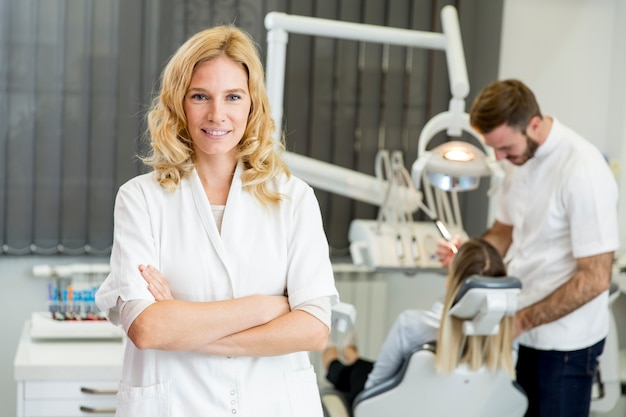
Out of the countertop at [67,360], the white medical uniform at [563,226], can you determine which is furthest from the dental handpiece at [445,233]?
the countertop at [67,360]

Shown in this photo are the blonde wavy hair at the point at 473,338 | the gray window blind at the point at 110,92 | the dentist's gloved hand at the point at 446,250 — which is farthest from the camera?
the gray window blind at the point at 110,92

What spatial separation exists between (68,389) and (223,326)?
43.1 inches

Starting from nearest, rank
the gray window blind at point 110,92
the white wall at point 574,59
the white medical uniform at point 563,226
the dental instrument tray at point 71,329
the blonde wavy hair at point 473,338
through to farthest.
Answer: the blonde wavy hair at point 473,338, the white medical uniform at point 563,226, the dental instrument tray at point 71,329, the gray window blind at point 110,92, the white wall at point 574,59

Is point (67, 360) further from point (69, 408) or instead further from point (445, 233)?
point (445, 233)

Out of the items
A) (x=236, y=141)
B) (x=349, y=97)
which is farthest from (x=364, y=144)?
(x=236, y=141)

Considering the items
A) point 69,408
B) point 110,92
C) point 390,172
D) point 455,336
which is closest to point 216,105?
point 455,336

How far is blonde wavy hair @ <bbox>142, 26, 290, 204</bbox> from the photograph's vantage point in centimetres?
163

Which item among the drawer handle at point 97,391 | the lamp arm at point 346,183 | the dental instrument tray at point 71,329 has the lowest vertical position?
the drawer handle at point 97,391

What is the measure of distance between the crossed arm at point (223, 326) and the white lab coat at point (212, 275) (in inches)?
1.1

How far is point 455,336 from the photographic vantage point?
8.04ft

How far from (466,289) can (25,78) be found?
6.28 ft

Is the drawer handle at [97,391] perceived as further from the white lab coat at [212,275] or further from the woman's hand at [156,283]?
the woman's hand at [156,283]

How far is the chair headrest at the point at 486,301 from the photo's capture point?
2.30m

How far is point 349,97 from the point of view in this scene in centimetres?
368
